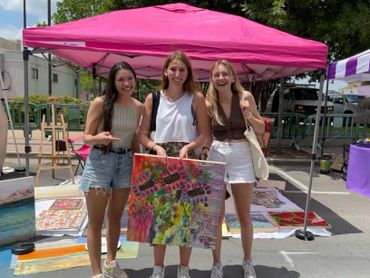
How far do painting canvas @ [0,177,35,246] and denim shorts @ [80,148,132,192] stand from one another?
152cm

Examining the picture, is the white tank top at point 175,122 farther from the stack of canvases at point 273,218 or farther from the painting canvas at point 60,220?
the painting canvas at point 60,220

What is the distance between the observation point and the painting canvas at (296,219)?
5.18m

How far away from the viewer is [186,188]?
311 cm

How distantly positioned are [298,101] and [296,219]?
1381cm

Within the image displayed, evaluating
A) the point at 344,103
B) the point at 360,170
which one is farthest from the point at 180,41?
the point at 344,103

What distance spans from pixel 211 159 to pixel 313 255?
72.2 inches

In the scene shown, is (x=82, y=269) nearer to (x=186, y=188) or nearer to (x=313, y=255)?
(x=186, y=188)

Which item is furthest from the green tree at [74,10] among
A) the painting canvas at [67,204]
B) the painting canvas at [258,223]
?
the painting canvas at [258,223]

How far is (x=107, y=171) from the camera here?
3102mm

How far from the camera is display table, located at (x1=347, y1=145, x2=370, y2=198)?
21.3ft

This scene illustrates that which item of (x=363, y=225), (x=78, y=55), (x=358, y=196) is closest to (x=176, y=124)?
(x=363, y=225)

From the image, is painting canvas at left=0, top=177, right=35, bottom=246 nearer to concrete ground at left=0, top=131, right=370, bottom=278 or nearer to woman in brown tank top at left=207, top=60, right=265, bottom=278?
concrete ground at left=0, top=131, right=370, bottom=278

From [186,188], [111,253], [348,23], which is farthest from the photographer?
[348,23]

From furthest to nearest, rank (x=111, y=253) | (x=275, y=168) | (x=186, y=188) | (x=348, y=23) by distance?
(x=275, y=168)
(x=348, y=23)
(x=111, y=253)
(x=186, y=188)
